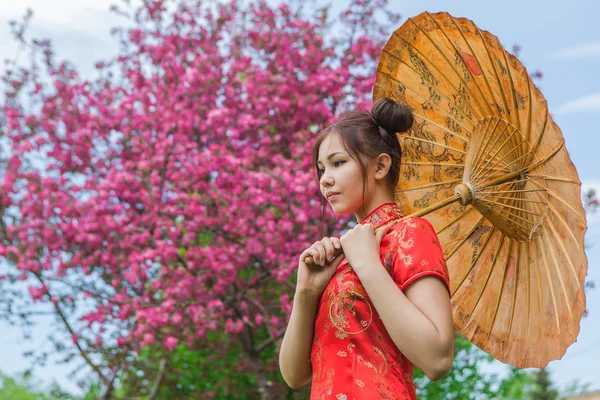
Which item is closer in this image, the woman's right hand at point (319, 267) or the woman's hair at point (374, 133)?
the woman's right hand at point (319, 267)

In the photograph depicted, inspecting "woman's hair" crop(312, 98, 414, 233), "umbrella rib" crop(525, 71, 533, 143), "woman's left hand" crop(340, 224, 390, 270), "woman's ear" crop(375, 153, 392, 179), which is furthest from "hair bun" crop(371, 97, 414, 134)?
"umbrella rib" crop(525, 71, 533, 143)

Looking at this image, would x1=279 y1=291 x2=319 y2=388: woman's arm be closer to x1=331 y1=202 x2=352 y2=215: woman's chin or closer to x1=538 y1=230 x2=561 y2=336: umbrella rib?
x1=331 y1=202 x2=352 y2=215: woman's chin

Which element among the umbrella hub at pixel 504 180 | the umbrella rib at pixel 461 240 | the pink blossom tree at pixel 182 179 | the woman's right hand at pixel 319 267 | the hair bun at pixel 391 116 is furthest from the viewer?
the pink blossom tree at pixel 182 179

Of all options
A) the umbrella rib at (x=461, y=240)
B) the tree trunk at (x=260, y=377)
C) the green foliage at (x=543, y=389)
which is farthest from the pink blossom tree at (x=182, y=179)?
the green foliage at (x=543, y=389)

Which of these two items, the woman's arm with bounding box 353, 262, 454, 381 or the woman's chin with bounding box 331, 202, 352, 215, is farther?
the woman's chin with bounding box 331, 202, 352, 215

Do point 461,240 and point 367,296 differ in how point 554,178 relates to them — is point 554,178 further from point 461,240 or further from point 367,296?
point 367,296

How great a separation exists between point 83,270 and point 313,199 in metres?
2.18

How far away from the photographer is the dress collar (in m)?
1.87

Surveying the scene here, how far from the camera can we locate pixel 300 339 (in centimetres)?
185

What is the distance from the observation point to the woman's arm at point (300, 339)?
5.92ft

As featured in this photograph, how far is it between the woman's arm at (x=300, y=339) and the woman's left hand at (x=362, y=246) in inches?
6.3

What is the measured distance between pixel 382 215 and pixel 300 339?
39 centimetres

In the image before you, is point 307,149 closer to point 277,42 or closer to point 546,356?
point 277,42

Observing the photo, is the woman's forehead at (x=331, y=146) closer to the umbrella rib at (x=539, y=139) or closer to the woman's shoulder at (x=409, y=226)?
the woman's shoulder at (x=409, y=226)
